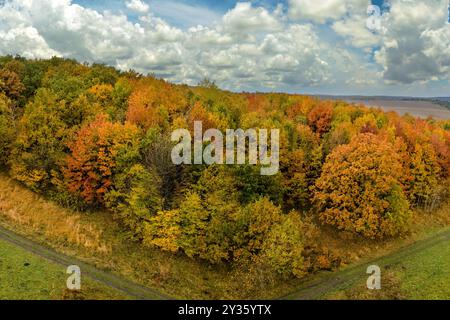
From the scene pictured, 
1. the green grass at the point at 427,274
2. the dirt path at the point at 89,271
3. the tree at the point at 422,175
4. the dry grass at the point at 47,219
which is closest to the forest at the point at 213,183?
the tree at the point at 422,175

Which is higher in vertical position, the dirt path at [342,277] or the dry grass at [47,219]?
the dry grass at [47,219]

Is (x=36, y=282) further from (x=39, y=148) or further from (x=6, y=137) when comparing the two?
(x=6, y=137)

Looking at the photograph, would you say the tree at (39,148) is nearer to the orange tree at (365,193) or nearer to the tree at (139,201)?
the tree at (139,201)

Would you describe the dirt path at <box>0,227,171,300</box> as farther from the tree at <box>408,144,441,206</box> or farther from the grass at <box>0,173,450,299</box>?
the tree at <box>408,144,441,206</box>

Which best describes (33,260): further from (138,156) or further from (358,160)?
(358,160)

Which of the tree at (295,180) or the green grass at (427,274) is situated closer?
the green grass at (427,274)
